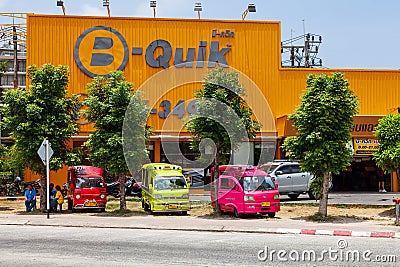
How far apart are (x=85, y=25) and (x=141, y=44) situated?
4308mm

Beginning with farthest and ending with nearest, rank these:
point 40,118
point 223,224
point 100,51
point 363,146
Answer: point 100,51
point 363,146
point 40,118
point 223,224

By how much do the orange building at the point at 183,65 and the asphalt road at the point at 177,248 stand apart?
71.3 feet

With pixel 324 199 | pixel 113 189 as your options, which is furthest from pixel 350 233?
pixel 113 189

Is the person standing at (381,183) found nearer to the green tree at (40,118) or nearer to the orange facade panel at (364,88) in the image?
the orange facade panel at (364,88)

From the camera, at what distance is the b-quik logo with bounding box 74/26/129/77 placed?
40062 mm

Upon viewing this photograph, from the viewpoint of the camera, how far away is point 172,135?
4003 cm

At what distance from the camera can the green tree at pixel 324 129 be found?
22859 mm

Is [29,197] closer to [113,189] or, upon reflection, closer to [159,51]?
[113,189]

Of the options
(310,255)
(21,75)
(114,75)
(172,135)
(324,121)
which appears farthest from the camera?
(21,75)

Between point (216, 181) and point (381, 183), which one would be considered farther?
point (381, 183)

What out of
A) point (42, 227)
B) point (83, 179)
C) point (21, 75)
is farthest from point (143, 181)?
point (21, 75)

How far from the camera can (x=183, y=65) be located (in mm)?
40844

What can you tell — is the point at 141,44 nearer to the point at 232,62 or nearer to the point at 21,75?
the point at 232,62

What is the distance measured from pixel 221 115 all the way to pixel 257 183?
11.3 feet
